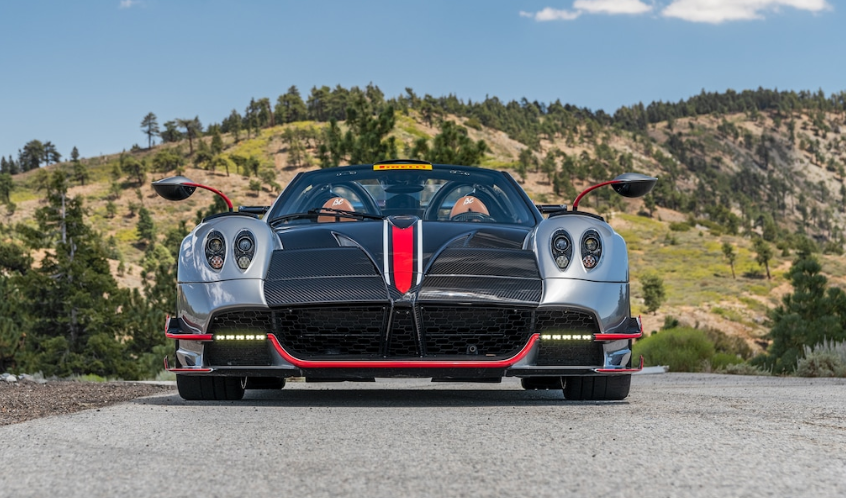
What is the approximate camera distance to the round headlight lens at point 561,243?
16.6 feet

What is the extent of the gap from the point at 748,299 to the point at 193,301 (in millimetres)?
80593

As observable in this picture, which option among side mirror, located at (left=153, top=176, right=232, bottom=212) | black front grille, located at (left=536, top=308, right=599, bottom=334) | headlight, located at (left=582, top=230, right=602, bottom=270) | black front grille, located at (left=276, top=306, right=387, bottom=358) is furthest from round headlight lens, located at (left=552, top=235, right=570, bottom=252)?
side mirror, located at (left=153, top=176, right=232, bottom=212)

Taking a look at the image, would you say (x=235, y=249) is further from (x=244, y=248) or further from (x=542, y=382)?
(x=542, y=382)

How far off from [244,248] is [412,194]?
5.76ft

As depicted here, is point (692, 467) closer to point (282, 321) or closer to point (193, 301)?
point (282, 321)

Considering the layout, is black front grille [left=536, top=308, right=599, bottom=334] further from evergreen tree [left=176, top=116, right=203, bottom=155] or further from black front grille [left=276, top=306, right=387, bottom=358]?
evergreen tree [left=176, top=116, right=203, bottom=155]

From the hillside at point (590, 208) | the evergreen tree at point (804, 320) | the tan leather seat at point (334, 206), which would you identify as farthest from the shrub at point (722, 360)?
the hillside at point (590, 208)

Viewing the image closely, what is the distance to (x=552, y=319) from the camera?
480 centimetres

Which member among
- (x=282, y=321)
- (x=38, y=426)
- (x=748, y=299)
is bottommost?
(x=748, y=299)

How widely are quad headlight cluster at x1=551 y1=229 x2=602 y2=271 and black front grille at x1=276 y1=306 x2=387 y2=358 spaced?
1.05m

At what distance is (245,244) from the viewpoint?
16.5ft

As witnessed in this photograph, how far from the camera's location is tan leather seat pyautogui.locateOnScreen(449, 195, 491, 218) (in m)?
6.13

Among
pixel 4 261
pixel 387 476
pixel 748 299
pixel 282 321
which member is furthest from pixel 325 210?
pixel 748 299

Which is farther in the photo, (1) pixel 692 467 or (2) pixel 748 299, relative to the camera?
(2) pixel 748 299
